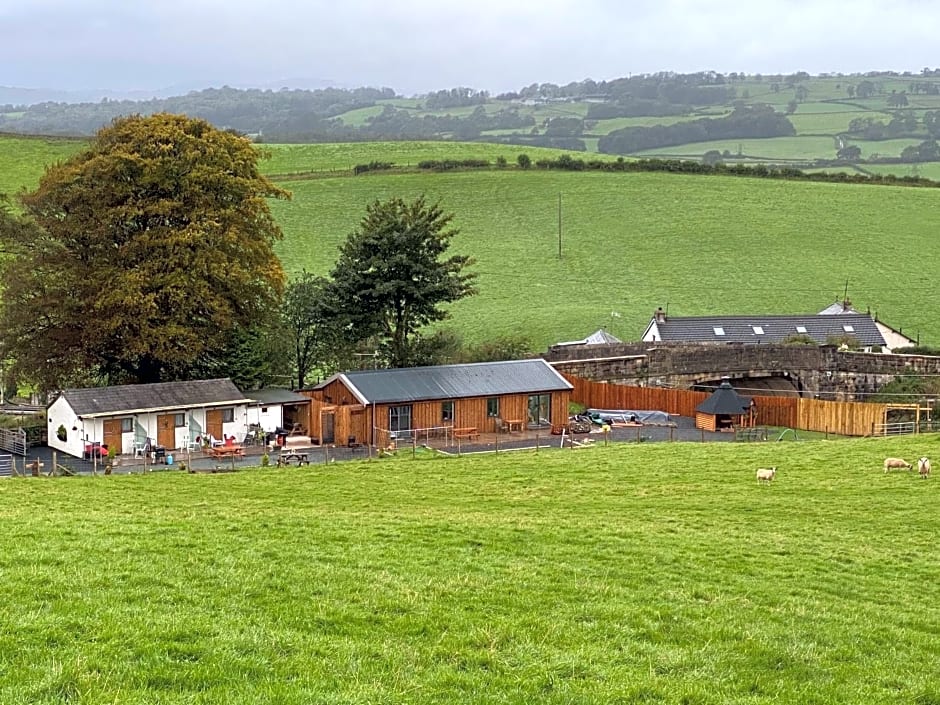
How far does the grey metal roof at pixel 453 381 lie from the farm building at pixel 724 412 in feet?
19.4

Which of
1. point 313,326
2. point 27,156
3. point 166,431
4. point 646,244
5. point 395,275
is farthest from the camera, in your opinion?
point 27,156

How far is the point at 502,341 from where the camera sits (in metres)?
54.0

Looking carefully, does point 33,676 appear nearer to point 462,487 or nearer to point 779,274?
point 462,487

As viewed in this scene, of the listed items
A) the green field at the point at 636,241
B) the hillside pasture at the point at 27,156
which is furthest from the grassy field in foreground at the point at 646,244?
the hillside pasture at the point at 27,156

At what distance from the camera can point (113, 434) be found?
3750 centimetres

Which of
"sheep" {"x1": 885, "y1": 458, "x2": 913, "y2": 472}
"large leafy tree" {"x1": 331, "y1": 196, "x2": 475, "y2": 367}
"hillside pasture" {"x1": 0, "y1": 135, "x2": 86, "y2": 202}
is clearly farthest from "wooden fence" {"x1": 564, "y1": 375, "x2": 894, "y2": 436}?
"hillside pasture" {"x1": 0, "y1": 135, "x2": 86, "y2": 202}

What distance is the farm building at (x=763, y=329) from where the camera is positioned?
2426 inches

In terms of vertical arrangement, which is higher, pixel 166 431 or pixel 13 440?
pixel 166 431

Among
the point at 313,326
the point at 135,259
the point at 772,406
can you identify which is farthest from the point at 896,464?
the point at 313,326

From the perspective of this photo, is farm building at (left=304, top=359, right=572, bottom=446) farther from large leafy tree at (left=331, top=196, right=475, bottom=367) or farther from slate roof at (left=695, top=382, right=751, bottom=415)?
slate roof at (left=695, top=382, right=751, bottom=415)

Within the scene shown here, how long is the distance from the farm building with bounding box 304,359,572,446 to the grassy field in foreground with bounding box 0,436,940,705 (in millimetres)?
15892

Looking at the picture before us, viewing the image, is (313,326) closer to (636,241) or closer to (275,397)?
(275,397)

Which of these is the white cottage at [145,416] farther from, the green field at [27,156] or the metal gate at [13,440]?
the green field at [27,156]

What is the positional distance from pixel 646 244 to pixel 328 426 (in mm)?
51901
